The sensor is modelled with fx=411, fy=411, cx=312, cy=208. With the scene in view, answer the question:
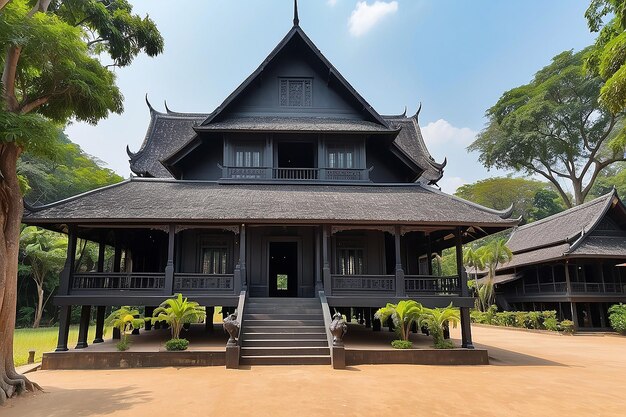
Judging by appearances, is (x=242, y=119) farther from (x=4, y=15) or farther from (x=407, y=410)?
(x=407, y=410)

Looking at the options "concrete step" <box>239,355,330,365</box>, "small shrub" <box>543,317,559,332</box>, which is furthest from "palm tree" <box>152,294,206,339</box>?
"small shrub" <box>543,317,559,332</box>

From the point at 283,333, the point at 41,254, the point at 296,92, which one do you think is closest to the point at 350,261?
the point at 283,333

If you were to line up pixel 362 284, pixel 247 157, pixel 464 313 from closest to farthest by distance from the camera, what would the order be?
pixel 464 313 < pixel 362 284 < pixel 247 157

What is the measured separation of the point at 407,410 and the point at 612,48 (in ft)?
37.6

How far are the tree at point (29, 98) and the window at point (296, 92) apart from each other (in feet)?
26.5

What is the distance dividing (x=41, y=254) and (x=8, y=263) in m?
24.1

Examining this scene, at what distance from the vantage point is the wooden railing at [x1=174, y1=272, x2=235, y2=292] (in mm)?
12922

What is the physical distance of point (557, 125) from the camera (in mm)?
39000

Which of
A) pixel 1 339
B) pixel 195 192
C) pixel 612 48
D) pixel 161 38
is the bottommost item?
pixel 1 339

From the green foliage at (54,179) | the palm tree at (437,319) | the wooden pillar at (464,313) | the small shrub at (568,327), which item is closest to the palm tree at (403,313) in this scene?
the palm tree at (437,319)

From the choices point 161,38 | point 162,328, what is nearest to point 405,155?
point 161,38

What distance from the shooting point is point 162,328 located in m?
18.6

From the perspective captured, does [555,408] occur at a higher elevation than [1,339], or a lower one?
lower

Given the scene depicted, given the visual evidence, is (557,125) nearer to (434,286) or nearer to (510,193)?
(510,193)
